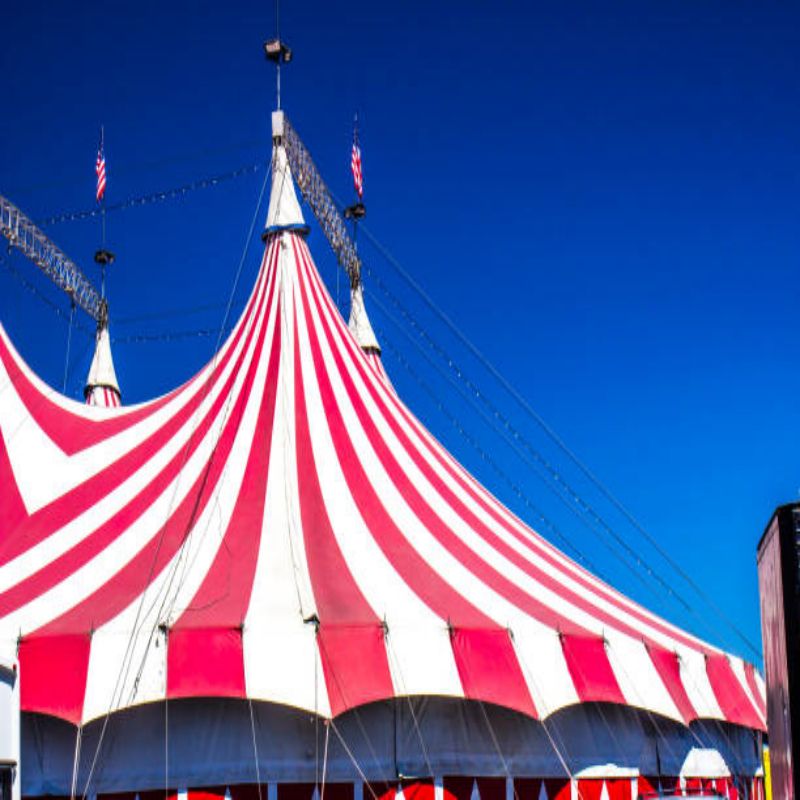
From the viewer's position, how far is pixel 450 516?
908cm

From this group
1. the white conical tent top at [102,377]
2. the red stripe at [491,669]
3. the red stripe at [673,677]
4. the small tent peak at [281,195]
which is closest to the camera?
the red stripe at [491,669]

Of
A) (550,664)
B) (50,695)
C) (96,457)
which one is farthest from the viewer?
(96,457)

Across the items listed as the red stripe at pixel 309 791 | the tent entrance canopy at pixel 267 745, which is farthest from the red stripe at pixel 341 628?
the red stripe at pixel 309 791

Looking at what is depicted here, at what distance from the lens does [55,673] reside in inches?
274

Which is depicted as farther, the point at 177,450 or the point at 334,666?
the point at 177,450

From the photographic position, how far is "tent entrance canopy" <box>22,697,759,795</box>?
7.26 metres

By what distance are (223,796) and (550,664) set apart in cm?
230

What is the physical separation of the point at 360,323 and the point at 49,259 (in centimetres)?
479

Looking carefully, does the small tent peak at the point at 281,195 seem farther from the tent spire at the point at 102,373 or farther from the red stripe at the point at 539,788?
the tent spire at the point at 102,373

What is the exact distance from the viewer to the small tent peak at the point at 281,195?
1114cm

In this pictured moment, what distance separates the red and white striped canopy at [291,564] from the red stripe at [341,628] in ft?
0.05

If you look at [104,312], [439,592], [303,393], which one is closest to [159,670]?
[439,592]

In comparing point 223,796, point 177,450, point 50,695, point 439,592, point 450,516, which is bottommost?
point 223,796

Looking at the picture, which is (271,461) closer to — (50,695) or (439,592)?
(439,592)
